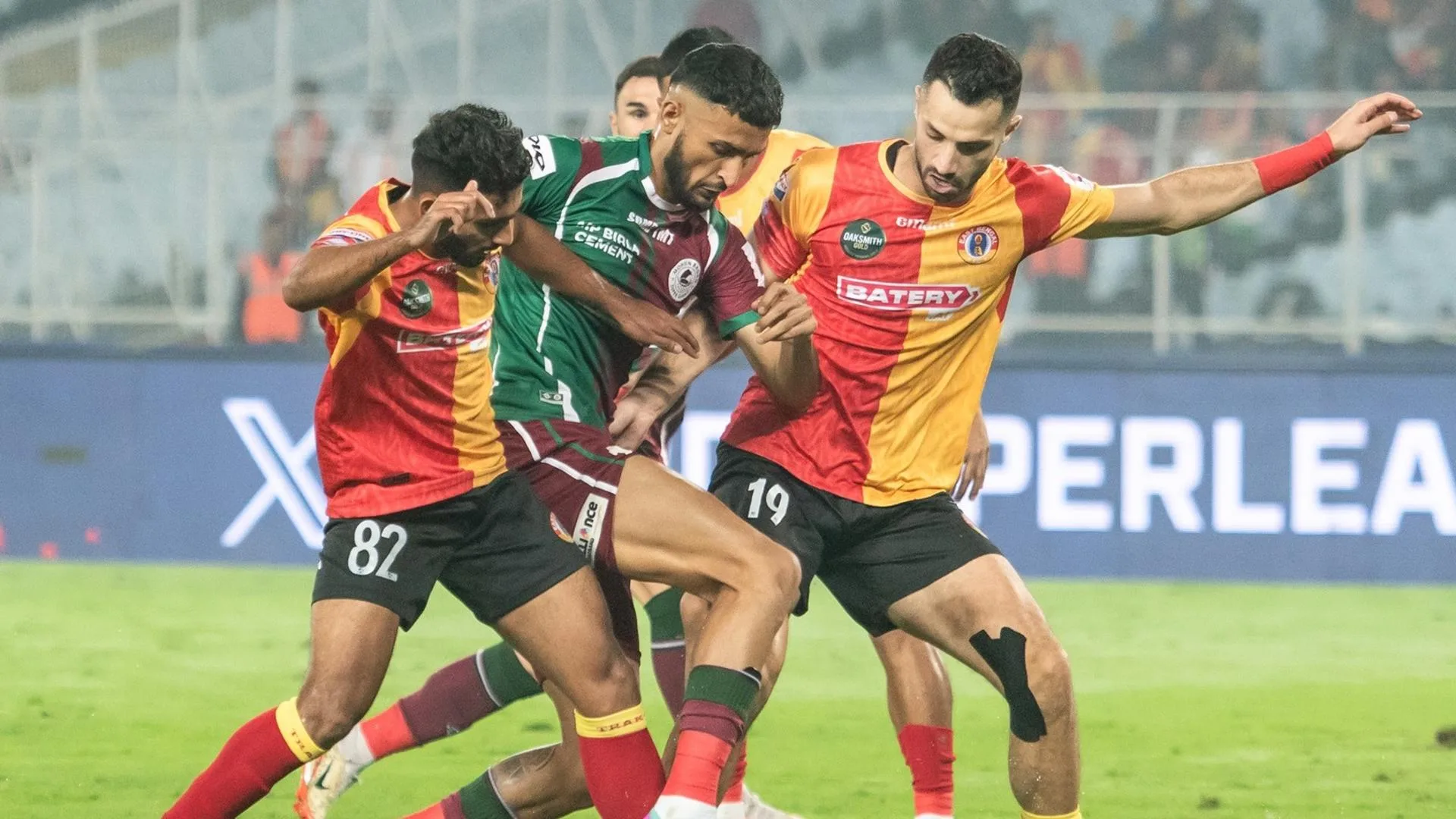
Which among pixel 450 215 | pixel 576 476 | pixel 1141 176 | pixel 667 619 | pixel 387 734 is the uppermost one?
pixel 450 215

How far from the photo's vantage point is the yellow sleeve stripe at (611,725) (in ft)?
15.1

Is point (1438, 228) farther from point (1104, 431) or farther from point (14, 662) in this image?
point (14, 662)

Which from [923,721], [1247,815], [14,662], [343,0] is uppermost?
[343,0]

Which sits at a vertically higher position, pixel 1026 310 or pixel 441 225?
pixel 441 225

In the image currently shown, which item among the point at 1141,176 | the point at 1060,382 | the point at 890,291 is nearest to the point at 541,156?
the point at 890,291

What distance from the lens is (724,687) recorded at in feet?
14.3

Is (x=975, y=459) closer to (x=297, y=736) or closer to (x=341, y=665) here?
(x=341, y=665)

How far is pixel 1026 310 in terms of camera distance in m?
11.3

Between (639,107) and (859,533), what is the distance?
2.20 metres

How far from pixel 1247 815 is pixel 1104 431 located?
16.5 feet

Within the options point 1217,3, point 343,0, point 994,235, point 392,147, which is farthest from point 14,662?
point 1217,3

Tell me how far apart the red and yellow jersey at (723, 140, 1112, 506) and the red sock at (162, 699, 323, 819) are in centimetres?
135

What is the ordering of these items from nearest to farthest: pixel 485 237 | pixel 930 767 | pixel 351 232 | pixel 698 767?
1. pixel 698 767
2. pixel 351 232
3. pixel 485 237
4. pixel 930 767

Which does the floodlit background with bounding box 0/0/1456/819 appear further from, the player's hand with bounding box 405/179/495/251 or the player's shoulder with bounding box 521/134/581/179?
the player's hand with bounding box 405/179/495/251
